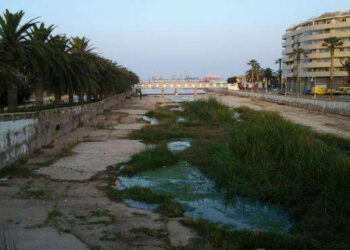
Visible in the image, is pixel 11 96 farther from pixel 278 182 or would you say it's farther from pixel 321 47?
pixel 321 47

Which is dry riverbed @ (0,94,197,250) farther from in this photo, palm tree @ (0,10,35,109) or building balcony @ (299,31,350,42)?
building balcony @ (299,31,350,42)

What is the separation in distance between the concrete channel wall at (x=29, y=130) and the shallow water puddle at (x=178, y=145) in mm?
5368

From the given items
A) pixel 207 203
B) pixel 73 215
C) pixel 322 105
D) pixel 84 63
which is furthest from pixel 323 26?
pixel 73 215

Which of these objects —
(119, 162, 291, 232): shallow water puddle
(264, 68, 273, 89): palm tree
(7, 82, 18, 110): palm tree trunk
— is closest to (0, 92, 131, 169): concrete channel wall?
(7, 82, 18, 110): palm tree trunk

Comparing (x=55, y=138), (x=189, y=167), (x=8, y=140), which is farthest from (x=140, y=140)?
(x=8, y=140)

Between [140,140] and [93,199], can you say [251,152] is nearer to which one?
[93,199]

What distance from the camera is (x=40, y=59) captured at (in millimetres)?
24594

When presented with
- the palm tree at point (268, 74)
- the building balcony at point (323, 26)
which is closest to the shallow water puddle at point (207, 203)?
the building balcony at point (323, 26)

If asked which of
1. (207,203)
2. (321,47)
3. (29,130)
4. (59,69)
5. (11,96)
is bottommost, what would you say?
(207,203)

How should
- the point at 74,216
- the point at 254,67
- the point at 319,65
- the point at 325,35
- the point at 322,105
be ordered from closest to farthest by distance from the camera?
the point at 74,216 → the point at 322,105 → the point at 325,35 → the point at 319,65 → the point at 254,67

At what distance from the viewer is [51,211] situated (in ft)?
27.2

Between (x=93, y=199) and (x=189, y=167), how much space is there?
5101 millimetres

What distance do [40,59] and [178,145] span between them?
34.3ft

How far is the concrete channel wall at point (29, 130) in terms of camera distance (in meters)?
12.5
